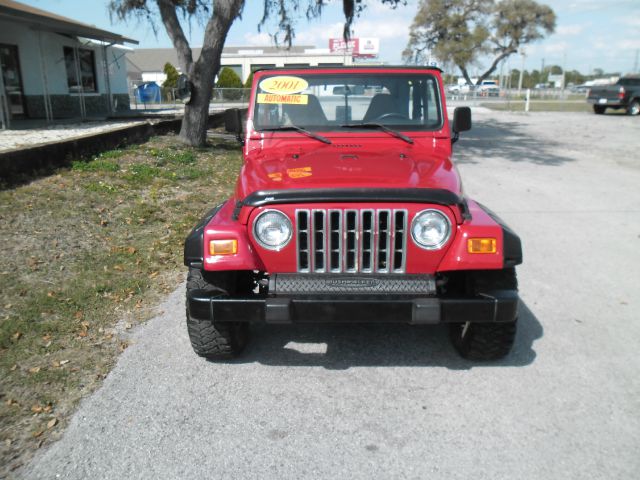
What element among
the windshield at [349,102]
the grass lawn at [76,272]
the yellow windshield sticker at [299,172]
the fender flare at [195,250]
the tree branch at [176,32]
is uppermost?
the tree branch at [176,32]

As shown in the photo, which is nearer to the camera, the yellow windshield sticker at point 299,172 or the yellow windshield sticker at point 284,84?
the yellow windshield sticker at point 299,172

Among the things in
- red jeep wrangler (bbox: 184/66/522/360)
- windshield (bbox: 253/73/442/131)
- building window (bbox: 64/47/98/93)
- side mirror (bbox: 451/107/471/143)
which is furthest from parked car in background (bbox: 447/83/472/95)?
red jeep wrangler (bbox: 184/66/522/360)

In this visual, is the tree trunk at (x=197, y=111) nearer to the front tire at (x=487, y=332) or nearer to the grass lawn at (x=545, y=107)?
the front tire at (x=487, y=332)

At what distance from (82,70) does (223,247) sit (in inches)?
851

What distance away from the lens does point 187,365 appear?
3643mm

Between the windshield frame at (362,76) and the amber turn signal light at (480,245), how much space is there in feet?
4.78

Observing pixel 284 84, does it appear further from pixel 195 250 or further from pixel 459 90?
pixel 459 90

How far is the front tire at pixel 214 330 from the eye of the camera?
10.8ft

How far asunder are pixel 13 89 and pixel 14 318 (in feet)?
53.4

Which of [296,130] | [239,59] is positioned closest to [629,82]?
[296,130]

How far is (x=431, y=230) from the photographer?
124 inches

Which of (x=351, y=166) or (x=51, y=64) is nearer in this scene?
(x=351, y=166)

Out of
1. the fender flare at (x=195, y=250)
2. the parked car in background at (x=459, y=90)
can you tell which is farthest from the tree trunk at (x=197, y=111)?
the parked car in background at (x=459, y=90)

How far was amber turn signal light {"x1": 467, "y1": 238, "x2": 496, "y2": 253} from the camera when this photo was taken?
3100 millimetres
